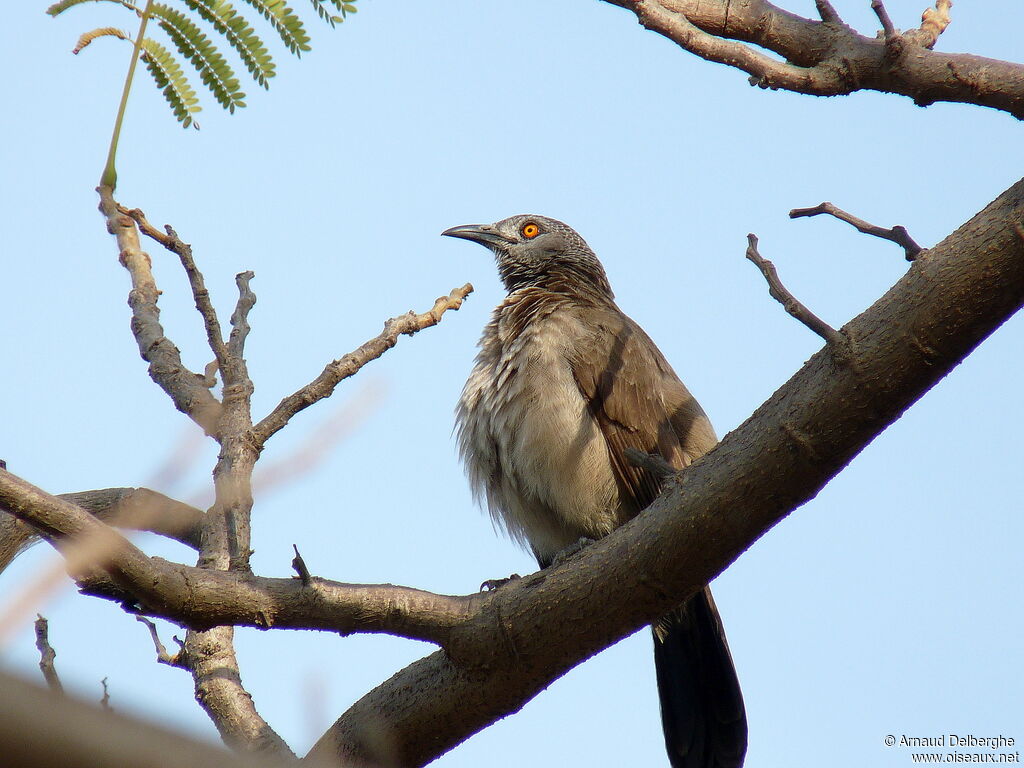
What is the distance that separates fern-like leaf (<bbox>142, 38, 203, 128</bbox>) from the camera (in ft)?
14.8

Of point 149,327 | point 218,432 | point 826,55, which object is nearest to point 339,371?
point 218,432

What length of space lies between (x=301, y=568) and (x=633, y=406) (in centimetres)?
274

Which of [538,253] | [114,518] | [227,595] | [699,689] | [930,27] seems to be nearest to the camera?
[227,595]

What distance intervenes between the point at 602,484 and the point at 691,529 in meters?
2.04

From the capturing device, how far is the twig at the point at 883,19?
3240 millimetres

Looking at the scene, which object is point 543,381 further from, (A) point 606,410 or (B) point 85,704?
(B) point 85,704

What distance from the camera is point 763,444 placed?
3.23m

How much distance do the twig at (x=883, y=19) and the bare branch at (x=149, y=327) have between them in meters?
3.19

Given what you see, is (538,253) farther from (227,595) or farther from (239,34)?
(227,595)

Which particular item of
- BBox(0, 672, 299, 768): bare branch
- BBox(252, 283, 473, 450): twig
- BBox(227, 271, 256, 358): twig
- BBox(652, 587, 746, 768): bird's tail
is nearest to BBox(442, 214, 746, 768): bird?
BBox(652, 587, 746, 768): bird's tail

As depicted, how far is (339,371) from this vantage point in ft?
15.2

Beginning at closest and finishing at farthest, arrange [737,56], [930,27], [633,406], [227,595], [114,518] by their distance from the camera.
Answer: [227,595]
[737,56]
[930,27]
[114,518]
[633,406]

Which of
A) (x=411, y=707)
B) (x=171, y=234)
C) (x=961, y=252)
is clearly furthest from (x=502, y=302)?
(x=961, y=252)

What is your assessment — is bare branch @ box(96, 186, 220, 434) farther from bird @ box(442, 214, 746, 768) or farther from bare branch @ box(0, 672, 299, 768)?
bare branch @ box(0, 672, 299, 768)
